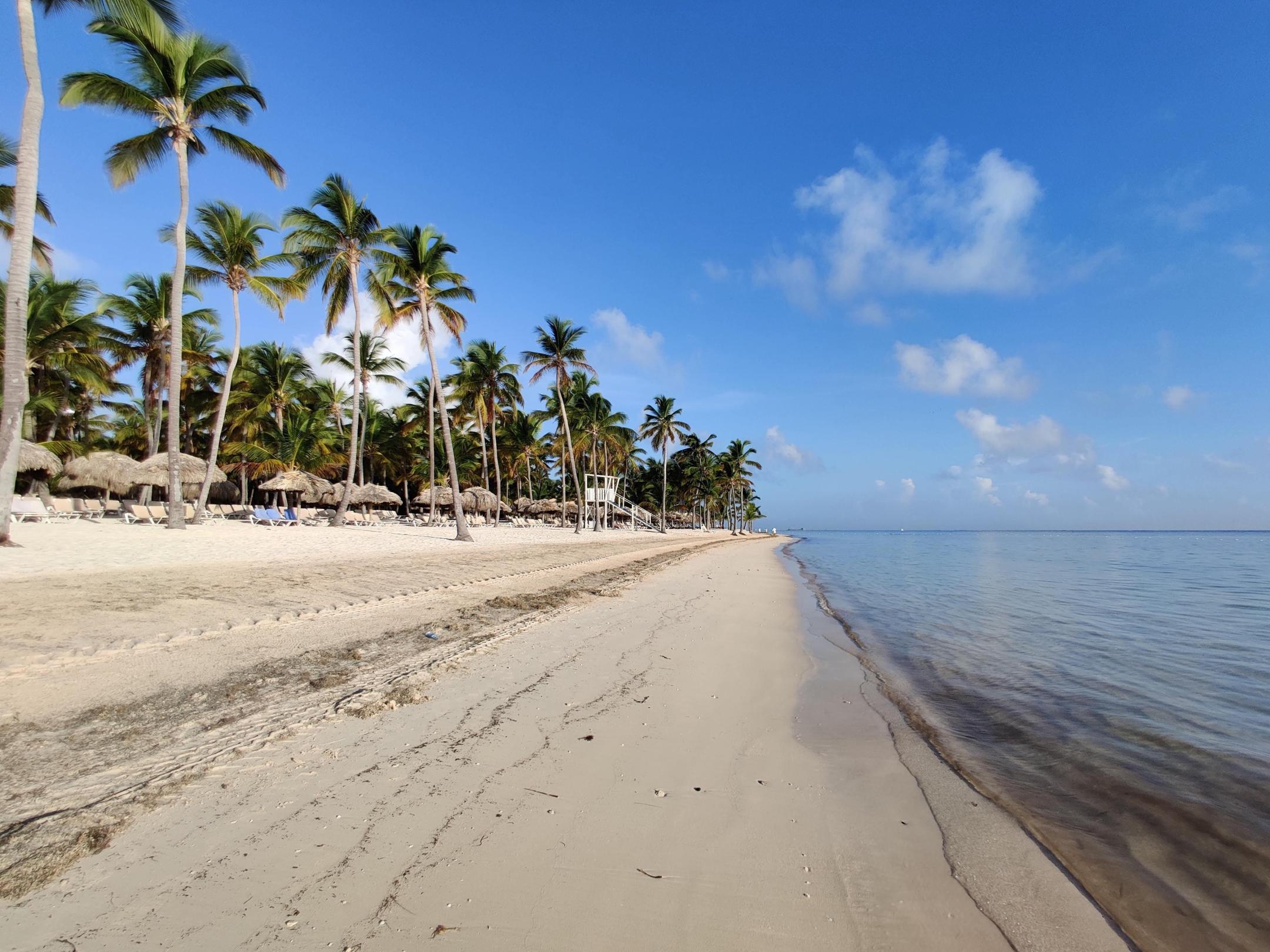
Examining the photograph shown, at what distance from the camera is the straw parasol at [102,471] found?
2427 cm

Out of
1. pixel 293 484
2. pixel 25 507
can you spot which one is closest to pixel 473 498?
pixel 293 484

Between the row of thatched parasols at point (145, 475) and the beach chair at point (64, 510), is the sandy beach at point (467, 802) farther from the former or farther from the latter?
the beach chair at point (64, 510)

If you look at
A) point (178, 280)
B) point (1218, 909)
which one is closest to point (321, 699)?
point (1218, 909)

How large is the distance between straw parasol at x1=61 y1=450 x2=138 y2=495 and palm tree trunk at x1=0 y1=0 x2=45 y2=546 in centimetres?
1590

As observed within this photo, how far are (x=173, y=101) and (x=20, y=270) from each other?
376 inches

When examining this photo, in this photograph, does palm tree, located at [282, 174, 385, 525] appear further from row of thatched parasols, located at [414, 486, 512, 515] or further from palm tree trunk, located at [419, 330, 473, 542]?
row of thatched parasols, located at [414, 486, 512, 515]

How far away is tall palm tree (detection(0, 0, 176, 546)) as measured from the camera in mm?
10820

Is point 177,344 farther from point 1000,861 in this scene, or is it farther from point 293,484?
point 1000,861

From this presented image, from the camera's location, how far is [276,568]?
428 inches

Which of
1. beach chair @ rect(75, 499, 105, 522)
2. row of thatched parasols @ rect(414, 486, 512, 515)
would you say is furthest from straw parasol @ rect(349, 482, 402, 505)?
beach chair @ rect(75, 499, 105, 522)

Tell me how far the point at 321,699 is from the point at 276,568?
8.18 m

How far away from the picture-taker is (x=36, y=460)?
20.6 meters

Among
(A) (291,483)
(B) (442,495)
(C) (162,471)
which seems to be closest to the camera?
(C) (162,471)

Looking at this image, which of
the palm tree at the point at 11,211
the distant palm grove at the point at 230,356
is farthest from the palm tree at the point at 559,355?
the palm tree at the point at 11,211
